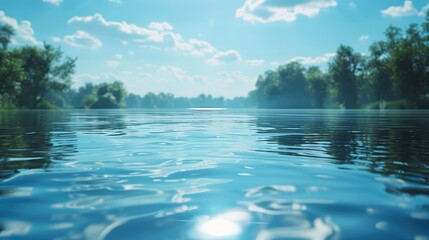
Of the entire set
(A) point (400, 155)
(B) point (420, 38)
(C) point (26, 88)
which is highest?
(B) point (420, 38)

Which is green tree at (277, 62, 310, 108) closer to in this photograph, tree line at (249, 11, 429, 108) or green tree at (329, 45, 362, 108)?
tree line at (249, 11, 429, 108)

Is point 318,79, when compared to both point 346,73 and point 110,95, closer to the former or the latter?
point 346,73

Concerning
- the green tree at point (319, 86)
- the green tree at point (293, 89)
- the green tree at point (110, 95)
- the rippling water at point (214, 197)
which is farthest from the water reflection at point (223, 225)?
the green tree at point (293, 89)

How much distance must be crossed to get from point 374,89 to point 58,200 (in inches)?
3648

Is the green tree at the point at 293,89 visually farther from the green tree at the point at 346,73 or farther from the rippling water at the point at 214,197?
the rippling water at the point at 214,197

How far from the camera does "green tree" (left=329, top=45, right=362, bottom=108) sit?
93875 mm

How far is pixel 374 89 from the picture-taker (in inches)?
3329

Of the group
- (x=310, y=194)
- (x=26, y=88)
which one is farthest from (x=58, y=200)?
(x=26, y=88)

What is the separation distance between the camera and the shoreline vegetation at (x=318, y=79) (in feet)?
200

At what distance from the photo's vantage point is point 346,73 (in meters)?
94.2

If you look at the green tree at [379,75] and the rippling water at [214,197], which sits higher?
the green tree at [379,75]

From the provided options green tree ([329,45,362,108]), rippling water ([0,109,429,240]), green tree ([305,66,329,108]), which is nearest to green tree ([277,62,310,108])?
green tree ([305,66,329,108])

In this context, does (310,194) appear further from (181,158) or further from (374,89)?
(374,89)

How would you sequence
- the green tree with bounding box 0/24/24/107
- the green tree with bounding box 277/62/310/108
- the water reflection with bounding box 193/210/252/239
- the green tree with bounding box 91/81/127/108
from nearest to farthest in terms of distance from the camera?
the water reflection with bounding box 193/210/252/239, the green tree with bounding box 0/24/24/107, the green tree with bounding box 91/81/127/108, the green tree with bounding box 277/62/310/108
